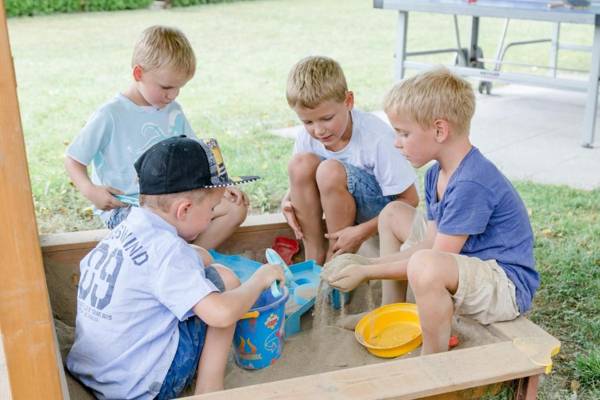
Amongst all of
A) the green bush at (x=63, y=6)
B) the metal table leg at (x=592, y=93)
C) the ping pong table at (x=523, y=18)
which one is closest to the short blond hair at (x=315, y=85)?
the ping pong table at (x=523, y=18)

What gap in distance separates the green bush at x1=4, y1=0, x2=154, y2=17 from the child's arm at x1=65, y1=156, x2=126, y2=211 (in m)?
10.6

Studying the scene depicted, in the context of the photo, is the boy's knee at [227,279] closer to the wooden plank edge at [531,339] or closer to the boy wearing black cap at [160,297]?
the boy wearing black cap at [160,297]

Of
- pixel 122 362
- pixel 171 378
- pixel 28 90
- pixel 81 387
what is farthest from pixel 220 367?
pixel 28 90

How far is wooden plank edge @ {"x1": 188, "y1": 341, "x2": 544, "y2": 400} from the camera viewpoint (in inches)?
59.7

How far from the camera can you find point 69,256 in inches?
98.0

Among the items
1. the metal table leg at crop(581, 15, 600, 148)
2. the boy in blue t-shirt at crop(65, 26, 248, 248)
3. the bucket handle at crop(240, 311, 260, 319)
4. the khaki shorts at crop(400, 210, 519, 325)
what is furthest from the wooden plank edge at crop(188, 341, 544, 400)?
the metal table leg at crop(581, 15, 600, 148)

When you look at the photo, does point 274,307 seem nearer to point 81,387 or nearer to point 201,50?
point 81,387

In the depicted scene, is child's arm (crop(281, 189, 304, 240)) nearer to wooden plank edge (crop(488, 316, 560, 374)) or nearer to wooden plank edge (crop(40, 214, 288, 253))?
wooden plank edge (crop(40, 214, 288, 253))

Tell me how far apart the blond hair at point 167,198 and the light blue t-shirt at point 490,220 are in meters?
0.69

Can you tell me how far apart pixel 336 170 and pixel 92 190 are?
2.86 feet

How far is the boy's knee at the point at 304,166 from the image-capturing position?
2.70 meters

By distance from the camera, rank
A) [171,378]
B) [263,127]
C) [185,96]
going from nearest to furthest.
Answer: [171,378], [263,127], [185,96]

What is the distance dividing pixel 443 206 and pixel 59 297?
1.33 m

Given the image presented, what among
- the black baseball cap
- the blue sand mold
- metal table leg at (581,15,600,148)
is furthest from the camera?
metal table leg at (581,15,600,148)
